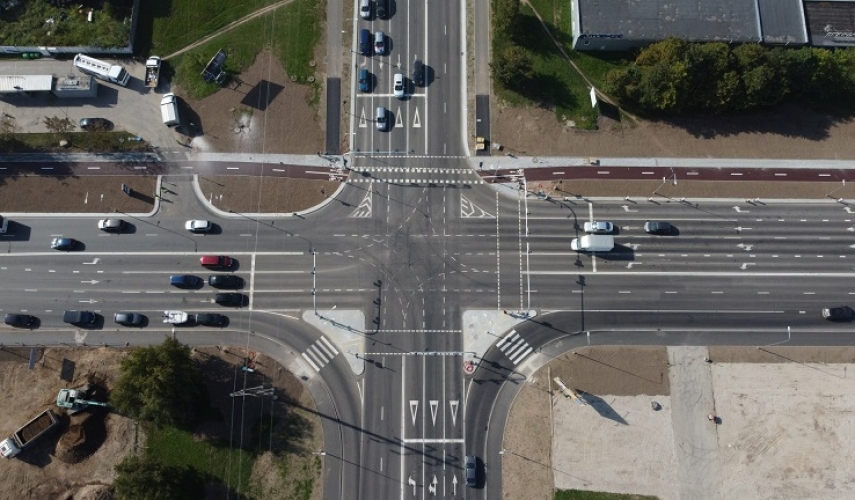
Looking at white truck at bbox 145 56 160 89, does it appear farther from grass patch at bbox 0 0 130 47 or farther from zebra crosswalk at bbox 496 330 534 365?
zebra crosswalk at bbox 496 330 534 365

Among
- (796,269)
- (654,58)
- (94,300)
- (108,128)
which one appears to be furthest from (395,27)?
(796,269)

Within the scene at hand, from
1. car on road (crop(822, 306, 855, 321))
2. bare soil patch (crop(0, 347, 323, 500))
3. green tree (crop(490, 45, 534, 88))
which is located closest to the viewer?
bare soil patch (crop(0, 347, 323, 500))

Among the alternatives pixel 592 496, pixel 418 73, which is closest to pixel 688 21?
pixel 418 73

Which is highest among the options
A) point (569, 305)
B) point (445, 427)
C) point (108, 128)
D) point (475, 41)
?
point (475, 41)

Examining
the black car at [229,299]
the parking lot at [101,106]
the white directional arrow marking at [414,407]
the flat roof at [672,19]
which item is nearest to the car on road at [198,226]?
the black car at [229,299]

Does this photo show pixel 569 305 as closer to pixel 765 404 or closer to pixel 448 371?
pixel 448 371

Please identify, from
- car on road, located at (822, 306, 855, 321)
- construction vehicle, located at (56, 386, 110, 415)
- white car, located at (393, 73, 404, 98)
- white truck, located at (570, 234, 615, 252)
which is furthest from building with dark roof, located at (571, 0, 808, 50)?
construction vehicle, located at (56, 386, 110, 415)

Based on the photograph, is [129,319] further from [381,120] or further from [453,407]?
[453,407]
